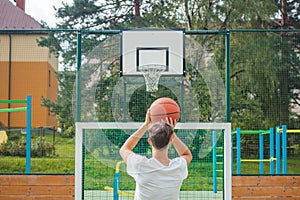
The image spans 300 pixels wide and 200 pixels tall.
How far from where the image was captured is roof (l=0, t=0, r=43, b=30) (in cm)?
1424

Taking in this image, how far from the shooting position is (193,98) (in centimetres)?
525

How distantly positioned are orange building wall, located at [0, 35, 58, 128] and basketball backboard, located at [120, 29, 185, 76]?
15.5 ft

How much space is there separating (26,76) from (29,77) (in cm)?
20

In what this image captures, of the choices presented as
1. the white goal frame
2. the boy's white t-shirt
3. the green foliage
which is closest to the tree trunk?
the green foliage

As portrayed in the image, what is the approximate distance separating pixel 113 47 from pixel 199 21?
7.30 meters

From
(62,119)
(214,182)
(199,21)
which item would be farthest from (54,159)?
(199,21)

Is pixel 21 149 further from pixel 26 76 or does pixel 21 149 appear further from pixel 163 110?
pixel 163 110

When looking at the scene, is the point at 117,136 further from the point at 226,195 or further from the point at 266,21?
the point at 266,21

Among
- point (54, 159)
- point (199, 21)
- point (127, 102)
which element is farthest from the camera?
point (199, 21)

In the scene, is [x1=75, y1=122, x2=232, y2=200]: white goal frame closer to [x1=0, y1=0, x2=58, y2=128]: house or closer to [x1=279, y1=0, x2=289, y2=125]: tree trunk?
[x1=0, y1=0, x2=58, y2=128]: house

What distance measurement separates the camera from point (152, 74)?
5.13m

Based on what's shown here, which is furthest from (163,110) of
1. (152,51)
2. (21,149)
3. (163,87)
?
(21,149)

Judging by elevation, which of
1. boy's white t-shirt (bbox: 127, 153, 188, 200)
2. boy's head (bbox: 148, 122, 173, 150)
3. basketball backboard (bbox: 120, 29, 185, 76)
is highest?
basketball backboard (bbox: 120, 29, 185, 76)

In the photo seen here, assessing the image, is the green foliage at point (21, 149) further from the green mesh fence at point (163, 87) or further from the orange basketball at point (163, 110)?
the orange basketball at point (163, 110)
